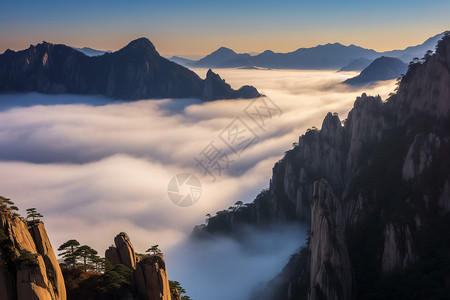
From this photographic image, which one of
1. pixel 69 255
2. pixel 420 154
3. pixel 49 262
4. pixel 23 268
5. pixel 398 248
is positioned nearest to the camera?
pixel 23 268

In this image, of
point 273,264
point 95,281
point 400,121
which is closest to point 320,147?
point 400,121

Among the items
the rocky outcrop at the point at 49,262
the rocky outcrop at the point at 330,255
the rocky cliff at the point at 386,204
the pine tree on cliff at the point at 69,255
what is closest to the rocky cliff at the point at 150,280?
the pine tree on cliff at the point at 69,255

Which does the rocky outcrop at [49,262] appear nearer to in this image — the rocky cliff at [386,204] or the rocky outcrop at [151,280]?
the rocky outcrop at [151,280]

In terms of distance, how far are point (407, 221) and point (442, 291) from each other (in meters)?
14.7

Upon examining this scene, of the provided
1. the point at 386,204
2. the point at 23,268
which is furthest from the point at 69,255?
the point at 386,204

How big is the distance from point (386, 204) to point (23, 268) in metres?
65.9

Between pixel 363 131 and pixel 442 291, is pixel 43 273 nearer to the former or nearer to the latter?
pixel 442 291

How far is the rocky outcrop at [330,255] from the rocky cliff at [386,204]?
0.53 feet

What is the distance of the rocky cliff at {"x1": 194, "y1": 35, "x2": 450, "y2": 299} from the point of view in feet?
190

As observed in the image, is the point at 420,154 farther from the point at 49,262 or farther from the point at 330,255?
the point at 49,262

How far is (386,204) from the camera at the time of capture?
70938 millimetres

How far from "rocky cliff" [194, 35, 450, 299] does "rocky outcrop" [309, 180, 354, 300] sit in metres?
0.16

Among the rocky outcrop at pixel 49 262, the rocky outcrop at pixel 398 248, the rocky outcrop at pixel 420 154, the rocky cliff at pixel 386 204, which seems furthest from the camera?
the rocky outcrop at pixel 420 154

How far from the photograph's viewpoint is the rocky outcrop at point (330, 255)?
57.4m
